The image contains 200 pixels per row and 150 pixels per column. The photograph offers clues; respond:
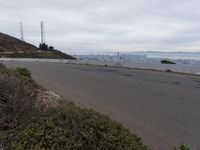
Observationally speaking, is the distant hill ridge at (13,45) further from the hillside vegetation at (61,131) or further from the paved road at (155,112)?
the hillside vegetation at (61,131)

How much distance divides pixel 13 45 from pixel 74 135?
305ft

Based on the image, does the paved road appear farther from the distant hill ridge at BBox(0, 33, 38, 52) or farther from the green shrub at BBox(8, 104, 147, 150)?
the distant hill ridge at BBox(0, 33, 38, 52)

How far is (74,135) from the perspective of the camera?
427 centimetres

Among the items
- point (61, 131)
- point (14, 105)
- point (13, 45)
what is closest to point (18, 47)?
point (13, 45)

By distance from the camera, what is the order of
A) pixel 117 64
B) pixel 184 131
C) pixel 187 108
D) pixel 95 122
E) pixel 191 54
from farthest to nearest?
pixel 191 54 → pixel 117 64 → pixel 187 108 → pixel 184 131 → pixel 95 122

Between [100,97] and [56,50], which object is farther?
[56,50]

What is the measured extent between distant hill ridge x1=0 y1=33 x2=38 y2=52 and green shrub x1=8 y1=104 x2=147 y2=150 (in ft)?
273

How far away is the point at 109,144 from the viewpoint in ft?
13.6

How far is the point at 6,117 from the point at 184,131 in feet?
14.6

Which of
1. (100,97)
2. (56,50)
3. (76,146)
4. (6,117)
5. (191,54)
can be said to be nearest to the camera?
(76,146)

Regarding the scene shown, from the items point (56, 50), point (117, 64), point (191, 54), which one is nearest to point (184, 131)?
point (117, 64)

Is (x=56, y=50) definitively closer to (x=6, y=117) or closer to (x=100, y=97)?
(x=100, y=97)

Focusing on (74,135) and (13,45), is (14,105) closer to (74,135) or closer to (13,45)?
(74,135)

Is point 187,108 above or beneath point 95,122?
beneath
